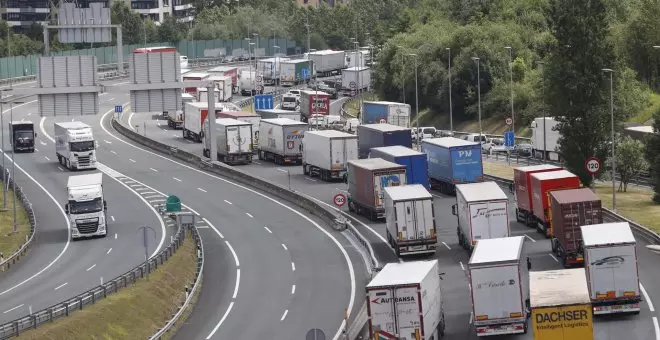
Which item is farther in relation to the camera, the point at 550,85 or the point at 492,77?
the point at 492,77

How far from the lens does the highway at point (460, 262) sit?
4572 centimetres

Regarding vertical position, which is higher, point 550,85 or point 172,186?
point 550,85

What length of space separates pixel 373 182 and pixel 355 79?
8924 cm

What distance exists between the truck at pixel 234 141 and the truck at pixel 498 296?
54.9m

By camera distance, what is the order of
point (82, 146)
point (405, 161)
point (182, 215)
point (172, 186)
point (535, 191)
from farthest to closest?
point (82, 146) < point (172, 186) < point (405, 161) < point (182, 215) < point (535, 191)

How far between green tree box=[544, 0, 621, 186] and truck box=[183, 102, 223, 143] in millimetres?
38227

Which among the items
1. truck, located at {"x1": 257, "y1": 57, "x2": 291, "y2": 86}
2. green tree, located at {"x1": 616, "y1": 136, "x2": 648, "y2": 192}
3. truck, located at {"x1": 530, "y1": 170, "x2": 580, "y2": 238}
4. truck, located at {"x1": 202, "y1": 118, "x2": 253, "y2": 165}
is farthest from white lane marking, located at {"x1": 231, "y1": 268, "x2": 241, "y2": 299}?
truck, located at {"x1": 257, "y1": 57, "x2": 291, "y2": 86}

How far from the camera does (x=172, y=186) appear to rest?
89.7 metres

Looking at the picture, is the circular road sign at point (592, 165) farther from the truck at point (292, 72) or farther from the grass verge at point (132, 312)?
the truck at point (292, 72)

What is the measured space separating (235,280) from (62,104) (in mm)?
21376

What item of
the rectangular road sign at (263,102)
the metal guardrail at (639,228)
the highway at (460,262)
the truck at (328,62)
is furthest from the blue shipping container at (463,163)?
the truck at (328,62)

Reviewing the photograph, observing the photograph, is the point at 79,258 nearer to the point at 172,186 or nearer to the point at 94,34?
the point at 172,186

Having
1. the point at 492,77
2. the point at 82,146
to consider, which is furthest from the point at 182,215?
the point at 492,77

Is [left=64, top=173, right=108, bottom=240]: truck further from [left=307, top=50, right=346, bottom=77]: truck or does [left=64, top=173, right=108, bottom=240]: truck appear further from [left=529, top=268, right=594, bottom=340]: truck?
[left=307, top=50, right=346, bottom=77]: truck
